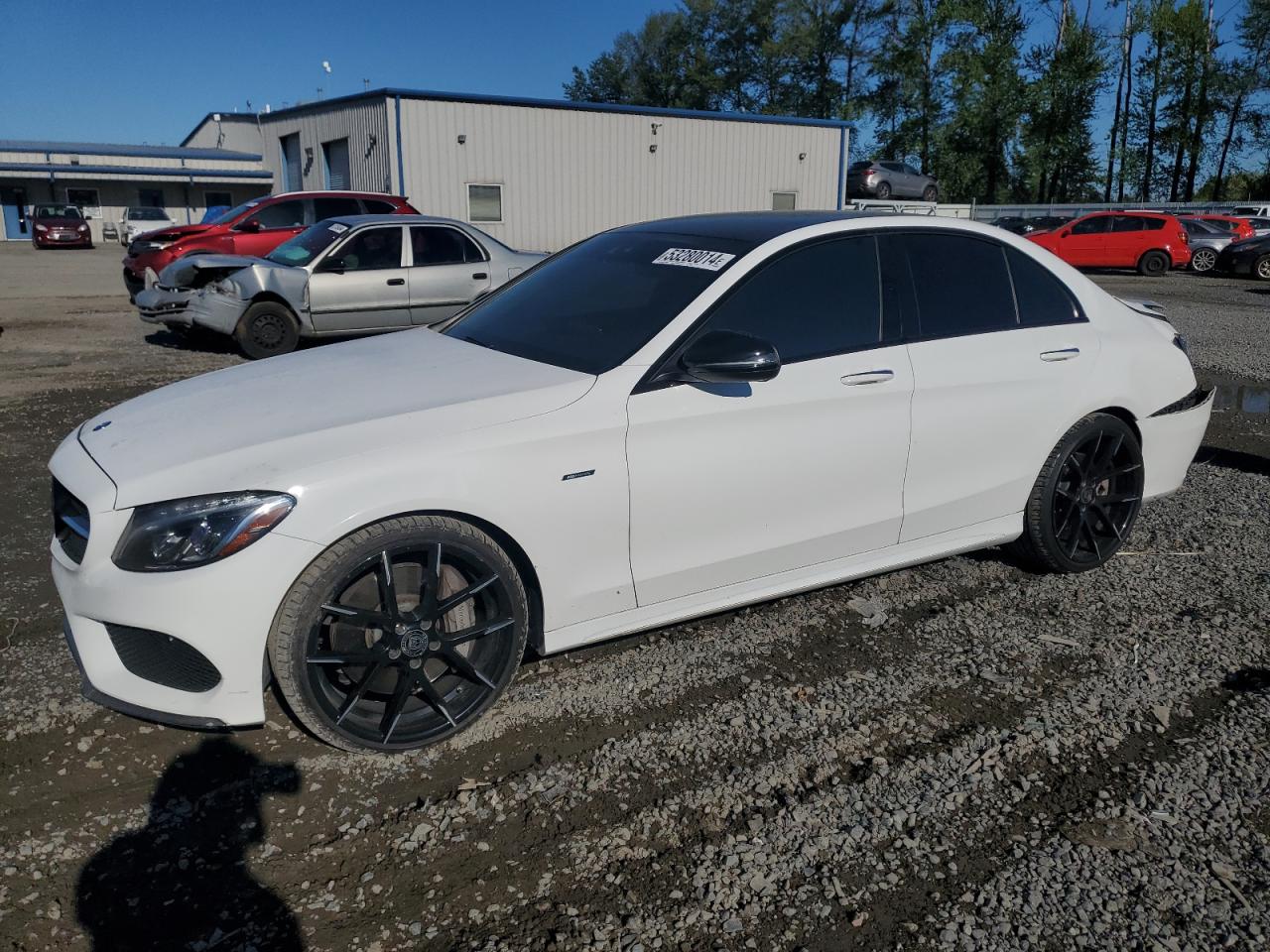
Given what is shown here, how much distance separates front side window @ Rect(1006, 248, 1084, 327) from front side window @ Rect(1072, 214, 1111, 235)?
956 inches

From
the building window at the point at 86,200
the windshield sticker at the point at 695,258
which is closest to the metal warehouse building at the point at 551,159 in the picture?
the windshield sticker at the point at 695,258

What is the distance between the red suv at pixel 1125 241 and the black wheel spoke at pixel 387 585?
25329 millimetres

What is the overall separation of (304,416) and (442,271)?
8519 millimetres

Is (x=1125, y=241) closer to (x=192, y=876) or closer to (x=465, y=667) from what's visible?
(x=465, y=667)

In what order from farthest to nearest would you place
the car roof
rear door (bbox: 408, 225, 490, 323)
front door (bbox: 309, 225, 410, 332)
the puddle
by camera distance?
rear door (bbox: 408, 225, 490, 323) < front door (bbox: 309, 225, 410, 332) < the puddle < the car roof

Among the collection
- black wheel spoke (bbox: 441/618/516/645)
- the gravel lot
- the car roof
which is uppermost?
the car roof

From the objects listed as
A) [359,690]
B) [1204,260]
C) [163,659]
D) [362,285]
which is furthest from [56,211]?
[359,690]

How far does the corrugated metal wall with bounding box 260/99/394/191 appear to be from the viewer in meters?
21.6

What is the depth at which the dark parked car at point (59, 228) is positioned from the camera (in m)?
37.3

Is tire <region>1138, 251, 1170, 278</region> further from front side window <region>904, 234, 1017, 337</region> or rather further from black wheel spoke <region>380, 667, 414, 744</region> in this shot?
black wheel spoke <region>380, 667, 414, 744</region>

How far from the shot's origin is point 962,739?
3262 mm

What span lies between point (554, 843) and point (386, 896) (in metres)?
0.46

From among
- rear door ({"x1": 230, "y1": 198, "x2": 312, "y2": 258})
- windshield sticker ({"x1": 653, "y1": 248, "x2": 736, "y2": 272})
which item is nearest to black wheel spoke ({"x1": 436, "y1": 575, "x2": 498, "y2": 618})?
windshield sticker ({"x1": 653, "y1": 248, "x2": 736, "y2": 272})

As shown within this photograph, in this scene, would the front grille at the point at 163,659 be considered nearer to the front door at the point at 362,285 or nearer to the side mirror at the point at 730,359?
the side mirror at the point at 730,359
